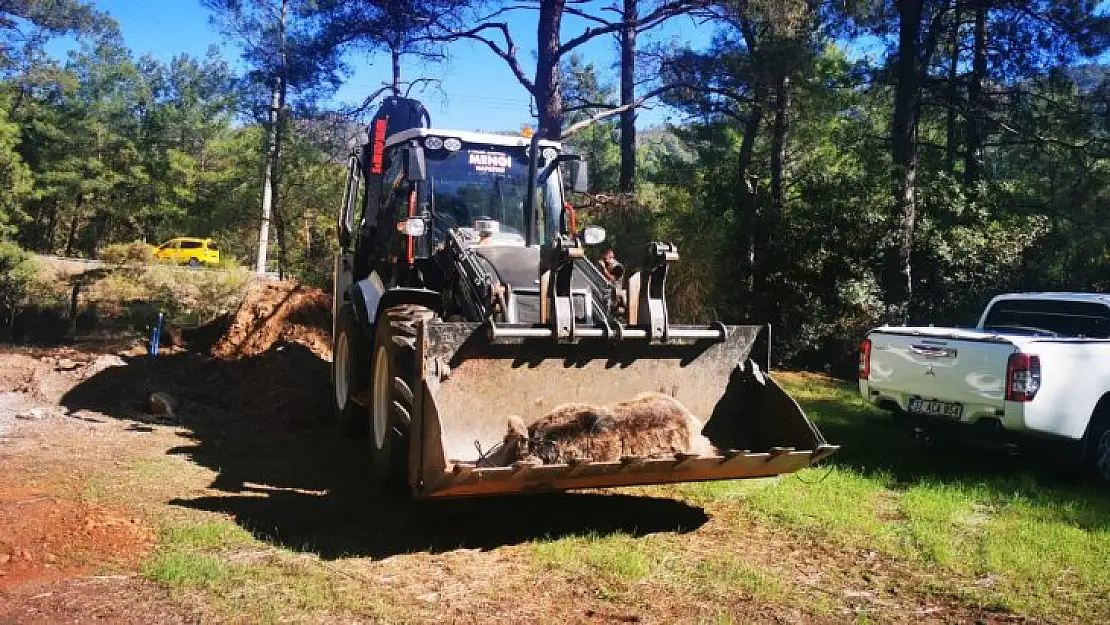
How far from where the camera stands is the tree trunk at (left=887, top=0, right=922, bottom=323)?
615 inches

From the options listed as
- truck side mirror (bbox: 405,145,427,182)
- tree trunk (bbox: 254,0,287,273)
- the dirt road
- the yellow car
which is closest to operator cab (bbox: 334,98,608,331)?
truck side mirror (bbox: 405,145,427,182)

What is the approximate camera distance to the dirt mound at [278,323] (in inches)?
526

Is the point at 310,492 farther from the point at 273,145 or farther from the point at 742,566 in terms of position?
the point at 273,145

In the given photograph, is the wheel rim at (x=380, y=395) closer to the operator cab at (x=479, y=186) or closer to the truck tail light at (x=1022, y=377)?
the operator cab at (x=479, y=186)

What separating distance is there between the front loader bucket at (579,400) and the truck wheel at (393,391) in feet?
1.14

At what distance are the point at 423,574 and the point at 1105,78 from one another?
19410 mm

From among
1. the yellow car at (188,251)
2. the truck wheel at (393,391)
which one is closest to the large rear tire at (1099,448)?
the truck wheel at (393,391)

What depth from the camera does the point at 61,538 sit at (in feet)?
16.6

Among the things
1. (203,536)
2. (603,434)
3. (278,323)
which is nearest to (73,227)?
(278,323)

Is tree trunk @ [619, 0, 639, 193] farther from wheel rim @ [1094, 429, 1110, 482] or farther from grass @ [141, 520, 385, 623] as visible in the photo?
grass @ [141, 520, 385, 623]

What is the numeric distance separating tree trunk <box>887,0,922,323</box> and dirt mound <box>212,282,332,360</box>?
385 inches

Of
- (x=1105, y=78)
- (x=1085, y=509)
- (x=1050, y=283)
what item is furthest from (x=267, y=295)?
(x=1105, y=78)

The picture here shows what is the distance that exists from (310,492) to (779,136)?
524 inches

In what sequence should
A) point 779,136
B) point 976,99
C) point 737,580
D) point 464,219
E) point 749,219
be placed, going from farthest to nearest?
point 976,99 → point 779,136 → point 749,219 → point 464,219 → point 737,580
